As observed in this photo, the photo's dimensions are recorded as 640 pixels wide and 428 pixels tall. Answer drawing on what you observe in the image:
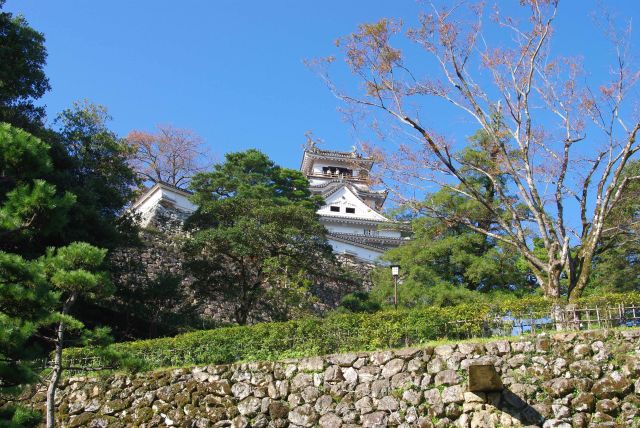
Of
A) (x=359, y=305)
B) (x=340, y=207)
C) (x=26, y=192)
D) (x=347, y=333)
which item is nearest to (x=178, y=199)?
(x=359, y=305)

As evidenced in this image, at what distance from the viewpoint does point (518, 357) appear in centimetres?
815

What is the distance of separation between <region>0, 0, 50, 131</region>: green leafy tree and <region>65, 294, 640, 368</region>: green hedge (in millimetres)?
7347

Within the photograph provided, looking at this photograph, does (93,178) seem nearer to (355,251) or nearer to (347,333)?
(347,333)

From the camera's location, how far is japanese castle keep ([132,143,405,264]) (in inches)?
842

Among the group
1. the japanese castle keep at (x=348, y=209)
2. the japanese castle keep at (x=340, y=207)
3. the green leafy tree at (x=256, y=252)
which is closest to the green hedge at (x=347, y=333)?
the japanese castle keep at (x=340, y=207)

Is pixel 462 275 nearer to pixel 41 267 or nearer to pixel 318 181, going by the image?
pixel 41 267

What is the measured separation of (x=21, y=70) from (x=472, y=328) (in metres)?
11.7

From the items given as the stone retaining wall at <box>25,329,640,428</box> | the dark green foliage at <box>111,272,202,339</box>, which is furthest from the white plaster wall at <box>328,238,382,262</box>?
the stone retaining wall at <box>25,329,640,428</box>

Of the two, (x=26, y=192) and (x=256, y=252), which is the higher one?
(x=256, y=252)

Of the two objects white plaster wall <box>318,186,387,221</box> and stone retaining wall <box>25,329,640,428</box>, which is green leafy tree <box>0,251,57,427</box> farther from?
white plaster wall <box>318,186,387,221</box>

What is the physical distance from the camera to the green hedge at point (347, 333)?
28.9ft

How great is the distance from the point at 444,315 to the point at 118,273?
877 centimetres

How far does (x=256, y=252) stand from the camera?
14930mm

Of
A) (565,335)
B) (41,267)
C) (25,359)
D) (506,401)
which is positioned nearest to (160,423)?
(25,359)
